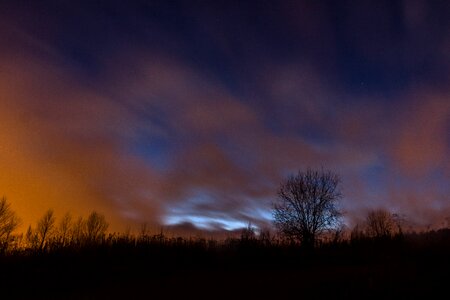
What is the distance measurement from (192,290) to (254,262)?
7300 mm

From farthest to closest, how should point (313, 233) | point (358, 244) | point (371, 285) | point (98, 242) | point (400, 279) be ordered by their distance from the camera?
1. point (313, 233)
2. point (358, 244)
3. point (98, 242)
4. point (400, 279)
5. point (371, 285)

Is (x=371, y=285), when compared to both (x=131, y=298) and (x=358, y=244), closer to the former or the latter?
(x=131, y=298)

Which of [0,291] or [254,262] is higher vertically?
[254,262]

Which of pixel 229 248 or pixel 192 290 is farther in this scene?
pixel 229 248

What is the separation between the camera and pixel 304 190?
1571 inches

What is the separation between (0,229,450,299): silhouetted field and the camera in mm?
11188

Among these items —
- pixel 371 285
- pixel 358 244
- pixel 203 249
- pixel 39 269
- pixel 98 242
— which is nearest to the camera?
pixel 371 285

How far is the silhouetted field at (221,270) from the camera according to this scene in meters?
11.2

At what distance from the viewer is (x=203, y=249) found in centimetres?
1967

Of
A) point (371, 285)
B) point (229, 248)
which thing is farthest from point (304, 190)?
point (371, 285)

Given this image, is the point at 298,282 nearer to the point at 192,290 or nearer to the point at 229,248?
the point at 192,290

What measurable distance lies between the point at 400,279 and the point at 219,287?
20.3 feet

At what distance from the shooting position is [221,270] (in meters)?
16.6

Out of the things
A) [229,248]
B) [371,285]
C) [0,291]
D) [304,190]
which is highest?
[304,190]
